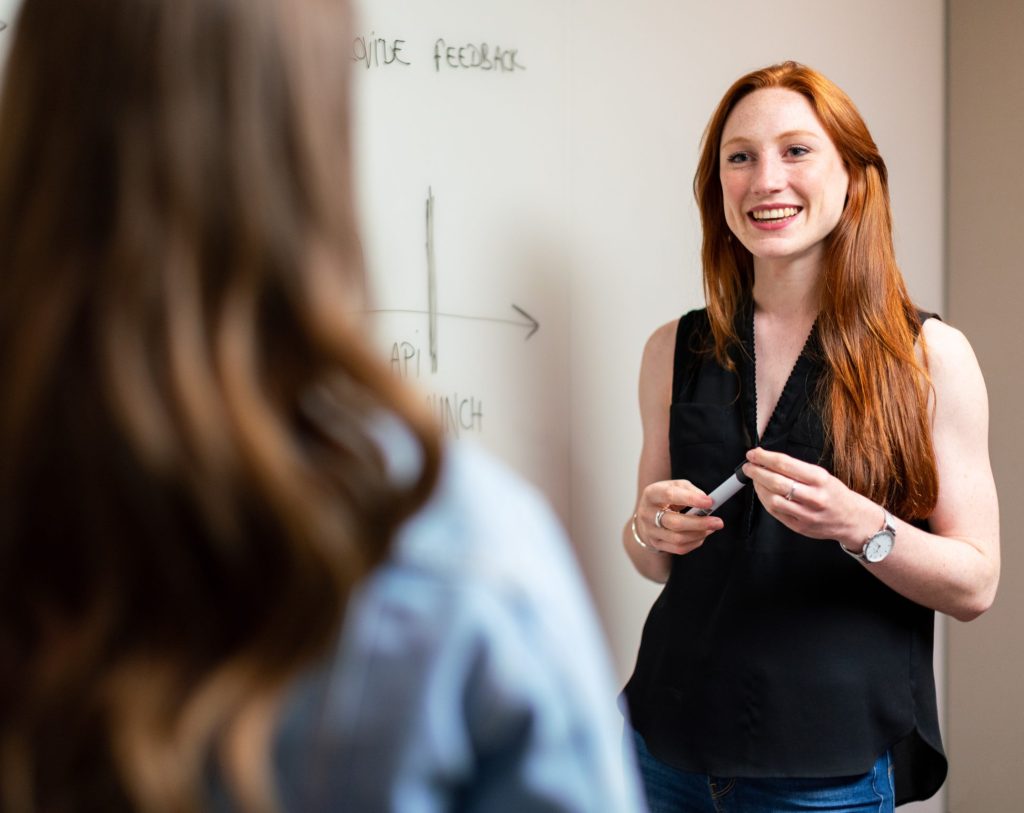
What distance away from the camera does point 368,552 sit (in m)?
0.46

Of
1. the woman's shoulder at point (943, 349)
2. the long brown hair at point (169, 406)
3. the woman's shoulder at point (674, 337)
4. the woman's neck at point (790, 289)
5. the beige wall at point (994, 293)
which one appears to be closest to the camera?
the long brown hair at point (169, 406)

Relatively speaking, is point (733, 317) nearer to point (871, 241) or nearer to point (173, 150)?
point (871, 241)

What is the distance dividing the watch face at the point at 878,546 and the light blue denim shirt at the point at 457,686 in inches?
32.5

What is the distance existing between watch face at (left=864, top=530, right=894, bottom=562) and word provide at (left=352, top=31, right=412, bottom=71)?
2.96 feet

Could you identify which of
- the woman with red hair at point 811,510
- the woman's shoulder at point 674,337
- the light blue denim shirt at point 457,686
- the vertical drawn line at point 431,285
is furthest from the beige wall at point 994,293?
the light blue denim shirt at point 457,686

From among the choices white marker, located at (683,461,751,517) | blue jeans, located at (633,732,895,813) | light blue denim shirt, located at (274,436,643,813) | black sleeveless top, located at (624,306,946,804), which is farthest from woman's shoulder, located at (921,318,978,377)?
light blue denim shirt, located at (274,436,643,813)

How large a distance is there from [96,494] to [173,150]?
15cm

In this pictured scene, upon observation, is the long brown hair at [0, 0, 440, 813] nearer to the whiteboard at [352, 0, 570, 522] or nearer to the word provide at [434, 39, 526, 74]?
the whiteboard at [352, 0, 570, 522]

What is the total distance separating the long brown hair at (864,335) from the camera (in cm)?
129

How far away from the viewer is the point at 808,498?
1.18 meters

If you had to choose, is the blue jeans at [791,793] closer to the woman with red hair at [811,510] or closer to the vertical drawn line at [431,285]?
the woman with red hair at [811,510]

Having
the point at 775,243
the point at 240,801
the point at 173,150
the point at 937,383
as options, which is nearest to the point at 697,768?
the point at 937,383

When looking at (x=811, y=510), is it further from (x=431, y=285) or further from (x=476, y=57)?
(x=476, y=57)

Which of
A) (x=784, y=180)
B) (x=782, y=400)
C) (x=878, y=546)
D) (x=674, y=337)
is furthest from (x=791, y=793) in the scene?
(x=784, y=180)
